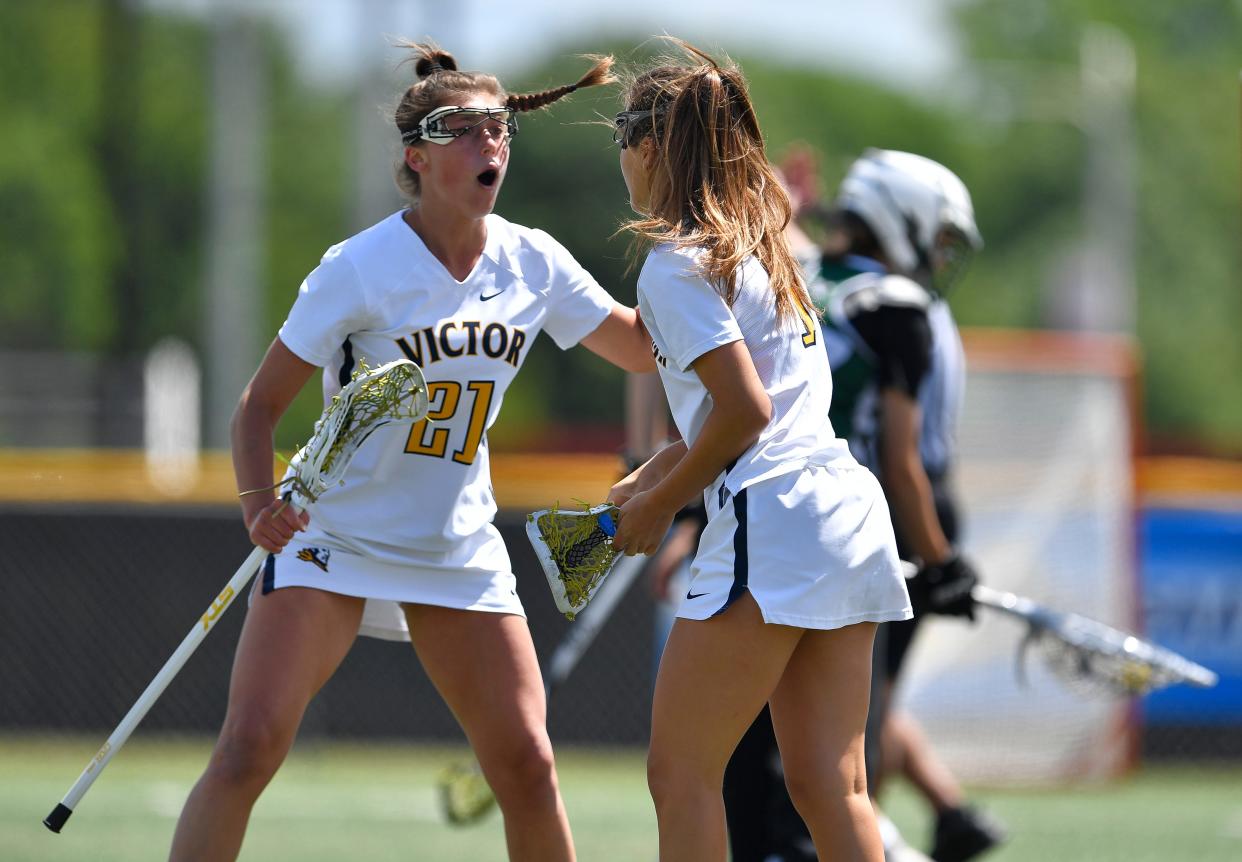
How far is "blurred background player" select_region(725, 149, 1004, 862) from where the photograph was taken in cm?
545

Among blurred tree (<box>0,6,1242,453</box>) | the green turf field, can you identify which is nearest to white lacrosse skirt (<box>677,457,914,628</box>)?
the green turf field

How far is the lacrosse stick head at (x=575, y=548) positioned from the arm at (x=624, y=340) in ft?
2.59

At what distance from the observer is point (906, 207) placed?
5789 millimetres

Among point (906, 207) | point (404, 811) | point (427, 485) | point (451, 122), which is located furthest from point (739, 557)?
point (404, 811)

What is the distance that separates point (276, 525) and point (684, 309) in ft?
3.81

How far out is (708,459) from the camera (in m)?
4.00

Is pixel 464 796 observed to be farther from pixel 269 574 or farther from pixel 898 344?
pixel 898 344

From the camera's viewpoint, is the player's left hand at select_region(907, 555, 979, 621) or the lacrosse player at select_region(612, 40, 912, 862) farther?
the player's left hand at select_region(907, 555, 979, 621)

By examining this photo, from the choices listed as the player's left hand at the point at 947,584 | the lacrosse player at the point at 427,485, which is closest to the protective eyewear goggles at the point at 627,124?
the lacrosse player at the point at 427,485

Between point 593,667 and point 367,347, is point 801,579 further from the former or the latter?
point 593,667

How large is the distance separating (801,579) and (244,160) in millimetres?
21555

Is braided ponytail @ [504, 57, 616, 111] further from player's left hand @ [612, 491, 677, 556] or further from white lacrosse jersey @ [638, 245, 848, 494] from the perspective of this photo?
player's left hand @ [612, 491, 677, 556]

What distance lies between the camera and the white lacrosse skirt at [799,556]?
4004 mm

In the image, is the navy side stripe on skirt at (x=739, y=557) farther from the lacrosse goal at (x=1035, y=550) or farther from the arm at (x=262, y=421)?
the lacrosse goal at (x=1035, y=550)
